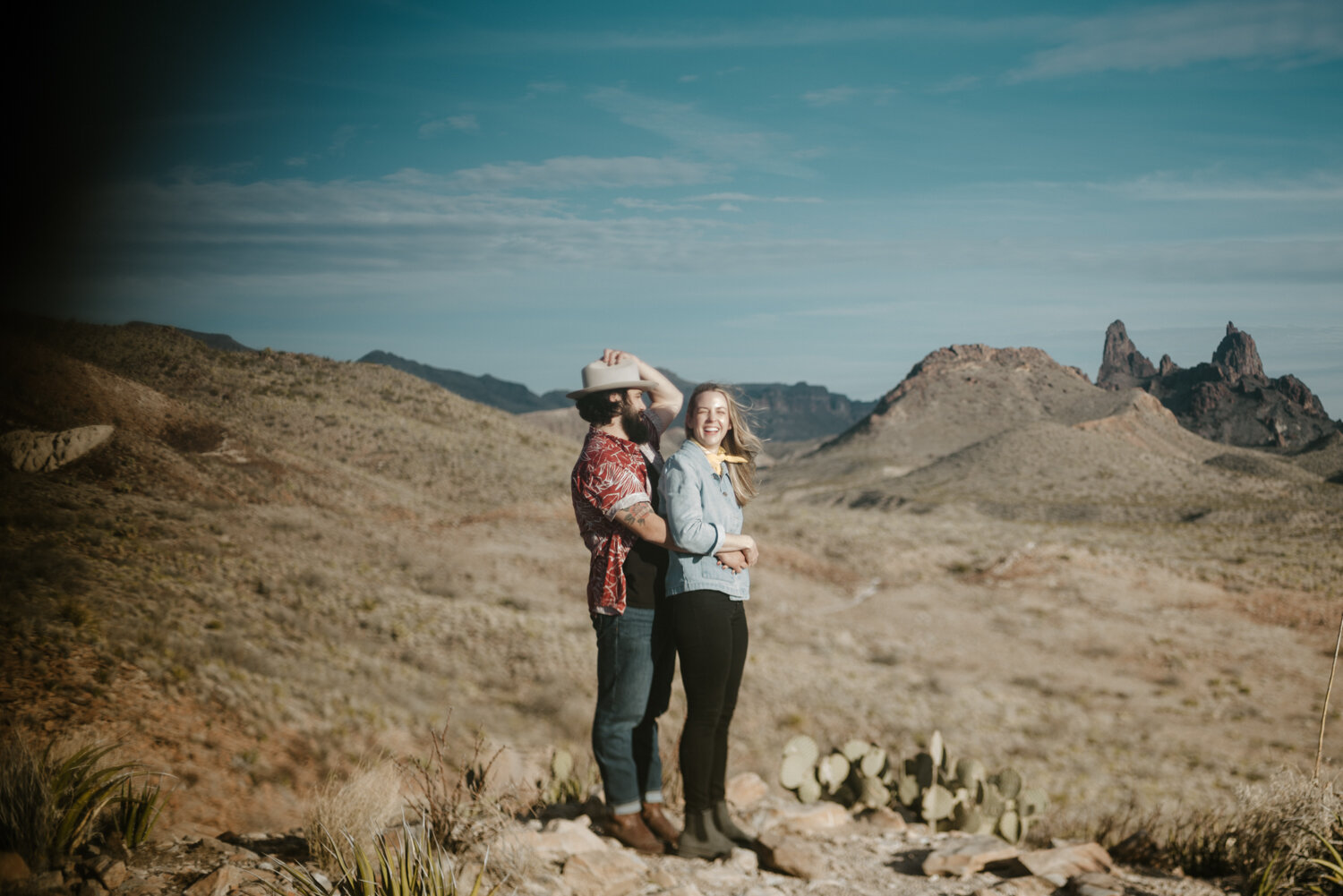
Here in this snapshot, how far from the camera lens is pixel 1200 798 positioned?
29.2 ft

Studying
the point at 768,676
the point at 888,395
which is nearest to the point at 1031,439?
the point at 888,395

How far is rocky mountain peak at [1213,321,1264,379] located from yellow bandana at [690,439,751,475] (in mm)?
25126

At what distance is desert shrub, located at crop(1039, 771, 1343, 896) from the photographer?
3.96 meters

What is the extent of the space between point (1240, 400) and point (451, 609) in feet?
99.6

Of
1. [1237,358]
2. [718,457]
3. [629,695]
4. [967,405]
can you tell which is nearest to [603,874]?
[629,695]

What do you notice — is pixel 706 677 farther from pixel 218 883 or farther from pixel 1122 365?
pixel 1122 365

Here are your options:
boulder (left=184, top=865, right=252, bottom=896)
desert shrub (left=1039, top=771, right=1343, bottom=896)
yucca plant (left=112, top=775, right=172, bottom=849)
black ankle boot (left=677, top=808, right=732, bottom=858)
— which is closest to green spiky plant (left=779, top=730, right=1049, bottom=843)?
desert shrub (left=1039, top=771, right=1343, bottom=896)

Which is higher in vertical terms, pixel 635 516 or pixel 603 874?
pixel 635 516

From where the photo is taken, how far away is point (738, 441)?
3670mm

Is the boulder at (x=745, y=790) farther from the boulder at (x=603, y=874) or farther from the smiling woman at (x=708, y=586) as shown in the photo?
the boulder at (x=603, y=874)

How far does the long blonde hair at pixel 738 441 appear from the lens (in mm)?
3623

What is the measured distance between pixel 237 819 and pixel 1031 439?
176ft

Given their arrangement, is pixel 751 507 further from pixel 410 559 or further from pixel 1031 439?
pixel 1031 439

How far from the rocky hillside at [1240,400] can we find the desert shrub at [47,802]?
22.6m
